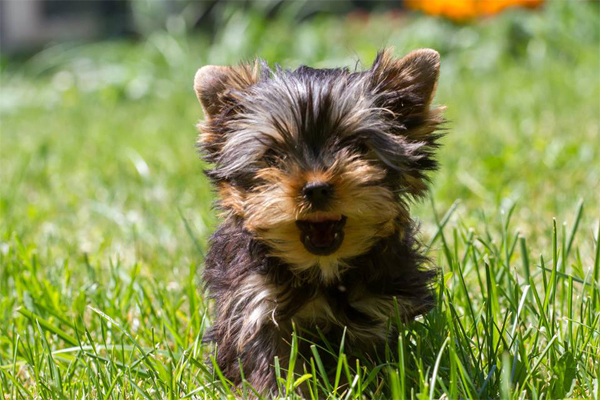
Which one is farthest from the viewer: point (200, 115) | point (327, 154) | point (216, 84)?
point (200, 115)

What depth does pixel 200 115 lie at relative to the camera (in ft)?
30.9

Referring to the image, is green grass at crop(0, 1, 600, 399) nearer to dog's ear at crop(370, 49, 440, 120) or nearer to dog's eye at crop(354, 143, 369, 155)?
dog's ear at crop(370, 49, 440, 120)

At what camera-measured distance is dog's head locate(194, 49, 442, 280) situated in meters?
2.82

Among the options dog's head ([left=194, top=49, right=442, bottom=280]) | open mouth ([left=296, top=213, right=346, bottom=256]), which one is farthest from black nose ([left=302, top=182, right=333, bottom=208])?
open mouth ([left=296, top=213, right=346, bottom=256])

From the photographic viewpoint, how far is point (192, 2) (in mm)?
15047

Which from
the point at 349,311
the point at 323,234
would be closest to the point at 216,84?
the point at 323,234

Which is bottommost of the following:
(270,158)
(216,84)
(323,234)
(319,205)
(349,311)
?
(349,311)

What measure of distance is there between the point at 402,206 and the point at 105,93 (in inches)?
368

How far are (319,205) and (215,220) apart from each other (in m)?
2.24

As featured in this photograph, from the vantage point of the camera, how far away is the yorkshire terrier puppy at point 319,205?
286 centimetres

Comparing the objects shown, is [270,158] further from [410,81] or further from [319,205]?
[410,81]

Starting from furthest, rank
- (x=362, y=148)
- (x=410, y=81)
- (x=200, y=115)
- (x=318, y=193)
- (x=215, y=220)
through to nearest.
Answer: (x=200, y=115), (x=215, y=220), (x=410, y=81), (x=362, y=148), (x=318, y=193)

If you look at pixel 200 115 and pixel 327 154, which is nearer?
pixel 327 154

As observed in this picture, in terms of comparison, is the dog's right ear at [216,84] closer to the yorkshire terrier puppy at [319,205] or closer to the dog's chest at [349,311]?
the yorkshire terrier puppy at [319,205]
